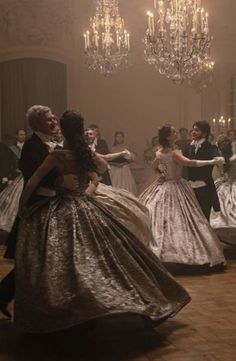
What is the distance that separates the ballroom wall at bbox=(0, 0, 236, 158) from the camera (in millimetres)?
10016

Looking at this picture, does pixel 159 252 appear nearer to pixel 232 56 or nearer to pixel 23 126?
pixel 23 126

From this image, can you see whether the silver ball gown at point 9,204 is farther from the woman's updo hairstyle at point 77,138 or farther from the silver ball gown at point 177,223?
the woman's updo hairstyle at point 77,138

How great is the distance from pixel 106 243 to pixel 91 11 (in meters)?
7.83

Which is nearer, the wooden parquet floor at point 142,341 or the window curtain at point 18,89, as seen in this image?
the wooden parquet floor at point 142,341

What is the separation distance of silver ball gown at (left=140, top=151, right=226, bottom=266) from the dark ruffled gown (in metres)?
1.50

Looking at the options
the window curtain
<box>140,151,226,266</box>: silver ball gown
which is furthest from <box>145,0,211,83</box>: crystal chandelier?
the window curtain

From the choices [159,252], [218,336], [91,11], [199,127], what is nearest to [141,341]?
[218,336]

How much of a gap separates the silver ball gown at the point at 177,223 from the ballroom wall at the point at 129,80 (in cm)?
527

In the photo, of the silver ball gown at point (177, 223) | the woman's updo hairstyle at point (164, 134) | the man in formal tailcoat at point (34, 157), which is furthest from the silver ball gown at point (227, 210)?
the man in formal tailcoat at point (34, 157)

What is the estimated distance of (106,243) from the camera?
3.00m

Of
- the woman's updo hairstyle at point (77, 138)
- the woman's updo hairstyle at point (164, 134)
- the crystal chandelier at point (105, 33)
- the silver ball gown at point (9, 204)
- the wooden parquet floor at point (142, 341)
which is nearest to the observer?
the wooden parquet floor at point (142, 341)

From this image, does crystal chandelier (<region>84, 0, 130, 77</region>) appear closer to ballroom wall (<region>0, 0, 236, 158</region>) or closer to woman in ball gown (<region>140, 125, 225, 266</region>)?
ballroom wall (<region>0, 0, 236, 158</region>)

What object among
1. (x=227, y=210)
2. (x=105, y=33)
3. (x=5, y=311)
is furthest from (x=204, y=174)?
(x=105, y=33)

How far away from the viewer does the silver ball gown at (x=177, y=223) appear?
15.6 feet
